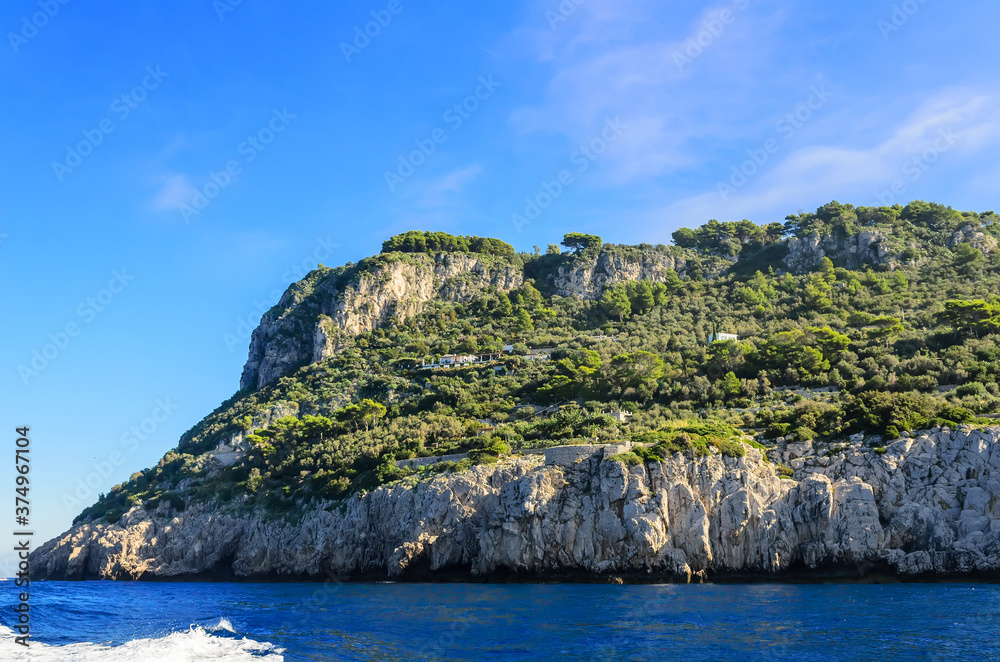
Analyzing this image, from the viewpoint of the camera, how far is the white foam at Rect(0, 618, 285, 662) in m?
21.1

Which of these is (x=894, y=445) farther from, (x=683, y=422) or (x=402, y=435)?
(x=402, y=435)

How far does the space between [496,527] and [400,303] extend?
59080 mm

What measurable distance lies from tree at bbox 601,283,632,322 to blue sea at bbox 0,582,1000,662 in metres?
59.9

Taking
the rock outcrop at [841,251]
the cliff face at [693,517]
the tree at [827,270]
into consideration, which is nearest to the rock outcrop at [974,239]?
the rock outcrop at [841,251]

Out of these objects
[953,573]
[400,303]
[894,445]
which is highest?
[400,303]

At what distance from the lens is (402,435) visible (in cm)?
5947

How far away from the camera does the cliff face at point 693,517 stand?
3691cm

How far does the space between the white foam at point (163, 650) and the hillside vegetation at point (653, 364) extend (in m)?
25.0

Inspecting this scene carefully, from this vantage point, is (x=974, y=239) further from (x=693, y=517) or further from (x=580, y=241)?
(x=693, y=517)

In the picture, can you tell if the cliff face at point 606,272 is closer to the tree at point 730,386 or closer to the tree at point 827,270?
the tree at point 827,270

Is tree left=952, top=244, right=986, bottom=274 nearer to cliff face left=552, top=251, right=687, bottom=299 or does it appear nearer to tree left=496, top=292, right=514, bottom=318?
cliff face left=552, top=251, right=687, bottom=299

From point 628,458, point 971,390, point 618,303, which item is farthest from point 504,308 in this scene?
point 971,390

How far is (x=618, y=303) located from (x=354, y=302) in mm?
34803

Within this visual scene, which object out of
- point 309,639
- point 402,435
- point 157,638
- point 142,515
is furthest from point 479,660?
point 142,515
